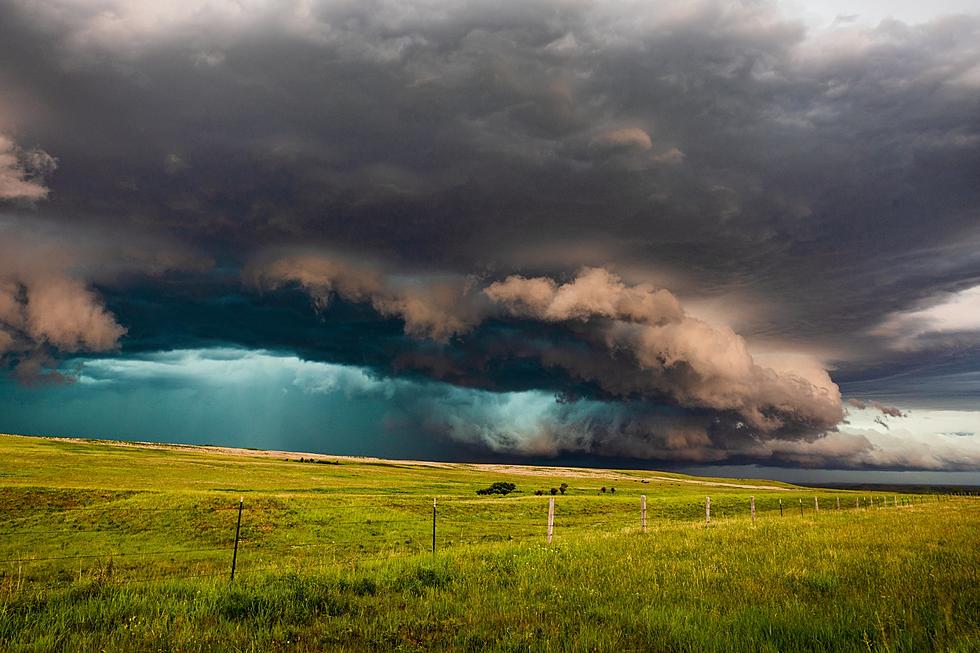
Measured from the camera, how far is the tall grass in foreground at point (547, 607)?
7.66 metres

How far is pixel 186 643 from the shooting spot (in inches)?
311

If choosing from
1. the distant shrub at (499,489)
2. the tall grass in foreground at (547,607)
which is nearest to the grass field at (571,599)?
the tall grass in foreground at (547,607)

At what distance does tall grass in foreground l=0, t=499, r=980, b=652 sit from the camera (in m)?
7.66

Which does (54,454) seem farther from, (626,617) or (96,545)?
(626,617)

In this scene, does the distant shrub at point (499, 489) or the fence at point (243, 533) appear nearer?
the fence at point (243, 533)

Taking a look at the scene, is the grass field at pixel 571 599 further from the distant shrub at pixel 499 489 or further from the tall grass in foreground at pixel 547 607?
the distant shrub at pixel 499 489

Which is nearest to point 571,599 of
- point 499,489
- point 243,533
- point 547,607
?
point 547,607

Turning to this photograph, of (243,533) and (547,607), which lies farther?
(243,533)

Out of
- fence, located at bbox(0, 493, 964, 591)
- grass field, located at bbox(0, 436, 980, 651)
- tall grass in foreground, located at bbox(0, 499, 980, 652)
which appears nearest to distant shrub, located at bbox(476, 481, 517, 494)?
fence, located at bbox(0, 493, 964, 591)

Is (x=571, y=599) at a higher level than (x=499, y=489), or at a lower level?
higher

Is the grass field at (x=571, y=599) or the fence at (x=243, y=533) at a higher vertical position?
the grass field at (x=571, y=599)

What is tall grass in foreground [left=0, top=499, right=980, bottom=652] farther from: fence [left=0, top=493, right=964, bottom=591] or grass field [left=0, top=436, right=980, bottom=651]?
fence [left=0, top=493, right=964, bottom=591]

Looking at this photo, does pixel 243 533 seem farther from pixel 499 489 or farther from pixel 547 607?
pixel 499 489

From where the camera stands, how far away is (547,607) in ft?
31.9
